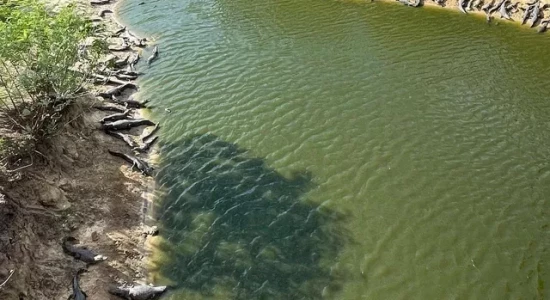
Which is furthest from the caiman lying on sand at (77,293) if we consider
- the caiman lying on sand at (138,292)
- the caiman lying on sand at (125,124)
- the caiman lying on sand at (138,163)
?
the caiman lying on sand at (125,124)

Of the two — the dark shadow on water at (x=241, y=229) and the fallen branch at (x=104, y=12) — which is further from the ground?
the dark shadow on water at (x=241, y=229)

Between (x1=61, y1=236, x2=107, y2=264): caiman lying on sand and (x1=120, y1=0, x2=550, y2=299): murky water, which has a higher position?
(x1=120, y1=0, x2=550, y2=299): murky water

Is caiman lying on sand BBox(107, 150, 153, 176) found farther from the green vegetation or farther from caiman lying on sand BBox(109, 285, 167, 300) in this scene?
caiman lying on sand BBox(109, 285, 167, 300)

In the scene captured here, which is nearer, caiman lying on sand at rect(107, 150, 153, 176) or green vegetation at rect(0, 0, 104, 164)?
green vegetation at rect(0, 0, 104, 164)

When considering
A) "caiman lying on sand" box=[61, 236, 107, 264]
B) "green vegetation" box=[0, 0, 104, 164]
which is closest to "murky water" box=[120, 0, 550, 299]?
"caiman lying on sand" box=[61, 236, 107, 264]

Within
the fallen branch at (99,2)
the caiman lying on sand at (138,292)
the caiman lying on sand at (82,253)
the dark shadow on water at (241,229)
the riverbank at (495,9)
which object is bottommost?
the fallen branch at (99,2)

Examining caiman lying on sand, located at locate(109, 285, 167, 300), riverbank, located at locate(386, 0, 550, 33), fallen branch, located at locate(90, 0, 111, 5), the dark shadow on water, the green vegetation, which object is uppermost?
riverbank, located at locate(386, 0, 550, 33)

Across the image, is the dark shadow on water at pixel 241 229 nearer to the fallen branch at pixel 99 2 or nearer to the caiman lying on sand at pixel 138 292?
the caiman lying on sand at pixel 138 292

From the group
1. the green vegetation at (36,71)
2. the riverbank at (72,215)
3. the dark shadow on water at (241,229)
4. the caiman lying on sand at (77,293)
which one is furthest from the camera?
the green vegetation at (36,71)
